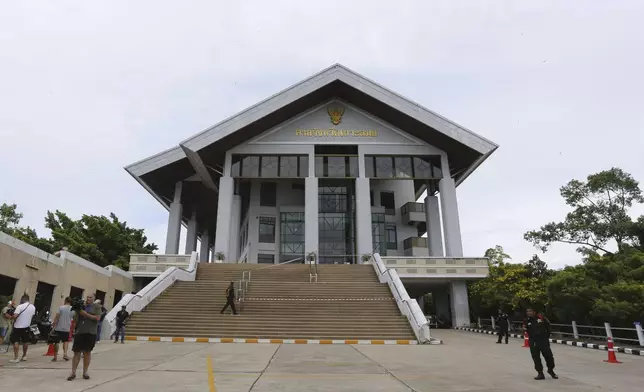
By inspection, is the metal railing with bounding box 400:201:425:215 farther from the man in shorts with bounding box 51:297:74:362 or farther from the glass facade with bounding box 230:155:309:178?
the man in shorts with bounding box 51:297:74:362

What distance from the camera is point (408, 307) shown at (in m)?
16.4

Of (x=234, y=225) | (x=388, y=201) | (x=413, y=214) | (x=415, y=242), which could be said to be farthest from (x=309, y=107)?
(x=415, y=242)

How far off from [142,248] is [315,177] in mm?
18285

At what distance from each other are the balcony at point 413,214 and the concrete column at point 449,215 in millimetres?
5007

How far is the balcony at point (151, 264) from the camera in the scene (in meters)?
25.3

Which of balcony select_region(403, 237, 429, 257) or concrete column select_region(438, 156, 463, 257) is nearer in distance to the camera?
concrete column select_region(438, 156, 463, 257)

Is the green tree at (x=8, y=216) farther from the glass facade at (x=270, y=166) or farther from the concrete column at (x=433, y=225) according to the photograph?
the concrete column at (x=433, y=225)

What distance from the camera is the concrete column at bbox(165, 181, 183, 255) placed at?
3269 centimetres

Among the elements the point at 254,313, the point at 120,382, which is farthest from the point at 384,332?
the point at 120,382

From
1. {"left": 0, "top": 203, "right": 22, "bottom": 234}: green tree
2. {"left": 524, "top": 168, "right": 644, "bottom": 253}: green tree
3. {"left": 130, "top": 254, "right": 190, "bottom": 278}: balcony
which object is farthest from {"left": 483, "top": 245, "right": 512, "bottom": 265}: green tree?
{"left": 0, "top": 203, "right": 22, "bottom": 234}: green tree

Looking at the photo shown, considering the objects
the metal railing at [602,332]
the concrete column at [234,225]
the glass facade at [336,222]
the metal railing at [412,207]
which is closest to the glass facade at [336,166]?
the glass facade at [336,222]

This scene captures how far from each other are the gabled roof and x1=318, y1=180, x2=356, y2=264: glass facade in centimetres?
625

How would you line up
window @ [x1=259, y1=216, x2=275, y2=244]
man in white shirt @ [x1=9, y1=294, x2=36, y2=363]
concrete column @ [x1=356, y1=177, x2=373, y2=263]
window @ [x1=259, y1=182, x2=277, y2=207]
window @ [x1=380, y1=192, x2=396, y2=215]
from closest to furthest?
man in white shirt @ [x1=9, y1=294, x2=36, y2=363], concrete column @ [x1=356, y1=177, x2=373, y2=263], window @ [x1=259, y1=216, x2=275, y2=244], window @ [x1=259, y1=182, x2=277, y2=207], window @ [x1=380, y1=192, x2=396, y2=215]

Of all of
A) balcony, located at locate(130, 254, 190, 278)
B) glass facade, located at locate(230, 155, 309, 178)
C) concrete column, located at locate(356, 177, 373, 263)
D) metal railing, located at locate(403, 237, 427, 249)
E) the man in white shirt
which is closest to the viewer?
the man in white shirt
